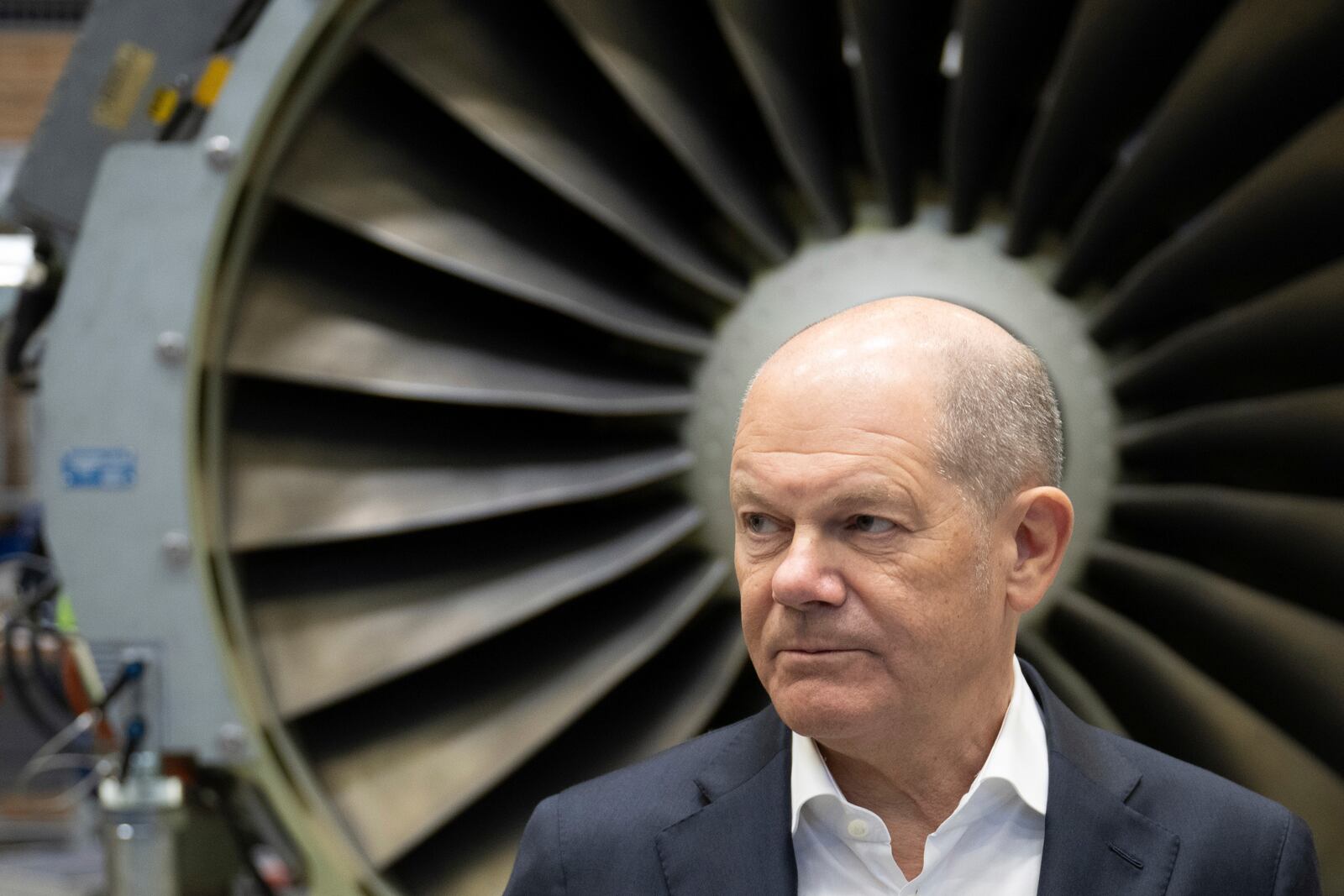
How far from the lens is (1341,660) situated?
1.18 metres

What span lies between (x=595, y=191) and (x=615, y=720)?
0.59 metres

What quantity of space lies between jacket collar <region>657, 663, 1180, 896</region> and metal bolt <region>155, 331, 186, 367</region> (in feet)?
2.23

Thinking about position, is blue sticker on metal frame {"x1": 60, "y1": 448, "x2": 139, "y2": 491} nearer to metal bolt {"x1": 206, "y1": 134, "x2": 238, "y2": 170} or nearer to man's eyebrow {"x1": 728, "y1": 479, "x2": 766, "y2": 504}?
metal bolt {"x1": 206, "y1": 134, "x2": 238, "y2": 170}

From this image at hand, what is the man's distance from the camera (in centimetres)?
83

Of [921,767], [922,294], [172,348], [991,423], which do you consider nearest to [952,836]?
[921,767]

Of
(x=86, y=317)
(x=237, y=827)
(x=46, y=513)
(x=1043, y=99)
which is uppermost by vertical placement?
(x=1043, y=99)

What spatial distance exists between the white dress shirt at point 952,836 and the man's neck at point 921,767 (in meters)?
0.01

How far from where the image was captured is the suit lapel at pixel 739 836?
→ 89cm

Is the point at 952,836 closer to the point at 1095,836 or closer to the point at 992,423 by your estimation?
the point at 1095,836

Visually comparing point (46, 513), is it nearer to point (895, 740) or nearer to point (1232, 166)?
point (895, 740)

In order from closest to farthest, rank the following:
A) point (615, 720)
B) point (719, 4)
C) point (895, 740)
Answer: point (895, 740) < point (719, 4) < point (615, 720)

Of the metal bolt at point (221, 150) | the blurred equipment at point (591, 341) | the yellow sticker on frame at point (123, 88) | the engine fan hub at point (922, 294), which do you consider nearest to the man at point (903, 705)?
the blurred equipment at point (591, 341)

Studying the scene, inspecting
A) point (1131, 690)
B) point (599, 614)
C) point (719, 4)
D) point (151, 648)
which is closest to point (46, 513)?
point (151, 648)

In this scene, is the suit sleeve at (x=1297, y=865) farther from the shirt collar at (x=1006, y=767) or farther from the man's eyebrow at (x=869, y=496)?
the man's eyebrow at (x=869, y=496)
